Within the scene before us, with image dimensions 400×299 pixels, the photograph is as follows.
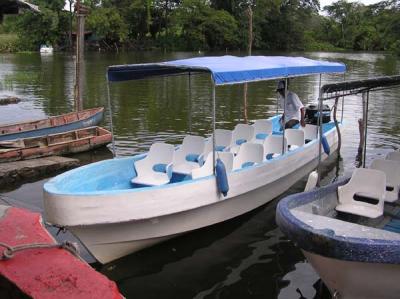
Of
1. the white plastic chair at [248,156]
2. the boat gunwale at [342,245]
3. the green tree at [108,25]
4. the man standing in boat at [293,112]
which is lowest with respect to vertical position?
the boat gunwale at [342,245]

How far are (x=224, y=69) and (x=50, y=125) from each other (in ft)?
28.2

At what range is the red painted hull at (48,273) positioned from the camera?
326cm

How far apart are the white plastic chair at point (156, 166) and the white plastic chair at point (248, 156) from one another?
135cm

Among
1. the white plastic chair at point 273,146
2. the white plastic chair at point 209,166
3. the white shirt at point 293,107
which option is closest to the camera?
the white plastic chair at point 209,166

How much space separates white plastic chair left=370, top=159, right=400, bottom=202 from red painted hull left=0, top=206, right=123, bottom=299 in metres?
5.62

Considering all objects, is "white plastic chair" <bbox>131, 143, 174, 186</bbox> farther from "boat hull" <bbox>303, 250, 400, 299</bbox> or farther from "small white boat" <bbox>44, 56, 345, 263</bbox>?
"boat hull" <bbox>303, 250, 400, 299</bbox>

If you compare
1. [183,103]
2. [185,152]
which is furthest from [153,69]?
[183,103]

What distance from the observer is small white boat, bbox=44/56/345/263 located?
22.1ft

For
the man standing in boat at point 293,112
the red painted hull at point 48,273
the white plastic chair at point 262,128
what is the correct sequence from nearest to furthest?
the red painted hull at point 48,273 → the white plastic chair at point 262,128 → the man standing in boat at point 293,112

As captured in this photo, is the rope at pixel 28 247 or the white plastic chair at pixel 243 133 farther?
the white plastic chair at pixel 243 133

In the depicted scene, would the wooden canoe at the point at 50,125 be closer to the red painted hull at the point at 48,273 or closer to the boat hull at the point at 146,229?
the boat hull at the point at 146,229

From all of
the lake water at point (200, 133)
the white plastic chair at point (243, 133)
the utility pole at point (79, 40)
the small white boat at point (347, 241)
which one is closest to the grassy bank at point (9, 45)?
the lake water at point (200, 133)

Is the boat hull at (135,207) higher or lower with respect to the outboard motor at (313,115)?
lower

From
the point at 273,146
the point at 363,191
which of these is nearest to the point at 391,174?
the point at 363,191
